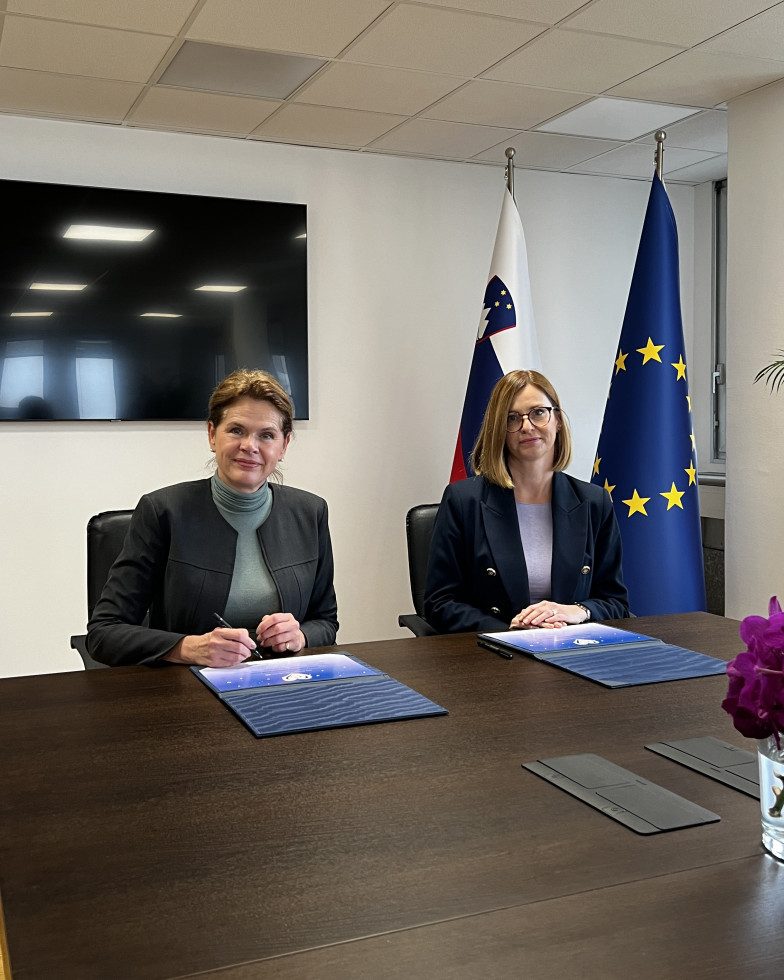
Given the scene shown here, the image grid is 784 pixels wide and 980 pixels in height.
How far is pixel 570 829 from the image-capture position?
112 centimetres

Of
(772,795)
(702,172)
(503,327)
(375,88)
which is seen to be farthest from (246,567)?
(702,172)

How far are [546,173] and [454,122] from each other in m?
0.97

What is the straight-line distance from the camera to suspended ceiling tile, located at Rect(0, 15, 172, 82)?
3.06 m

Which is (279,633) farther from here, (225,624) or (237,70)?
(237,70)

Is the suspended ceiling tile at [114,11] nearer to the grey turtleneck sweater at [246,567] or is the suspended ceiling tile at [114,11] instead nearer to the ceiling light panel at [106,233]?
the ceiling light panel at [106,233]

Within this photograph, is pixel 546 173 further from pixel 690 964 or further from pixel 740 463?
pixel 690 964

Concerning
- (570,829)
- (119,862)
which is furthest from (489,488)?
(119,862)

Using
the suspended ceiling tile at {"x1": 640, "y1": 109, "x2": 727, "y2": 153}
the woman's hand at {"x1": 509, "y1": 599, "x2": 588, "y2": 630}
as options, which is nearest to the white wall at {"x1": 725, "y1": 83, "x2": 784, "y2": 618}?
the suspended ceiling tile at {"x1": 640, "y1": 109, "x2": 727, "y2": 153}

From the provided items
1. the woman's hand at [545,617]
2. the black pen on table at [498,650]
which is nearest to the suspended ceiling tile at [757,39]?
the woman's hand at [545,617]

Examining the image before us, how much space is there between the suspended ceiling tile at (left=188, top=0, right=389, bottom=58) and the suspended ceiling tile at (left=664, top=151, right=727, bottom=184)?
211 centimetres

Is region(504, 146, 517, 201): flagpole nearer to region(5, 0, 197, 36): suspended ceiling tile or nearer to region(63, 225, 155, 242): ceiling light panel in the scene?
region(63, 225, 155, 242): ceiling light panel

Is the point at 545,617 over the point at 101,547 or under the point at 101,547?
under

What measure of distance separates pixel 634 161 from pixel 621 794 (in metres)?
4.13

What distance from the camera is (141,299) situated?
4.12 meters
